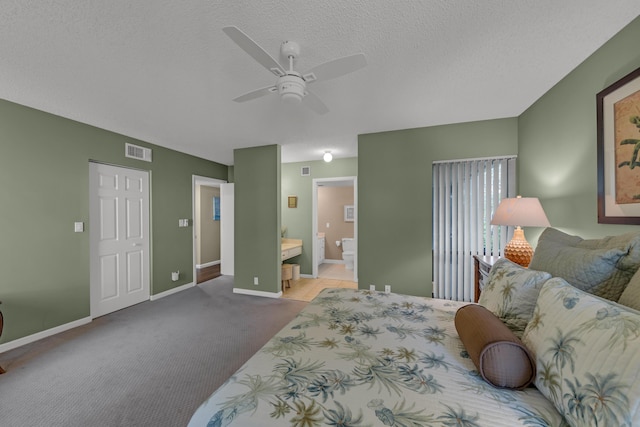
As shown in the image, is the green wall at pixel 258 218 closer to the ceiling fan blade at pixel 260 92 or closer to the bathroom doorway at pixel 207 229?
the bathroom doorway at pixel 207 229

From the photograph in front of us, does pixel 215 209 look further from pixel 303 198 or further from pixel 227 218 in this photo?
pixel 303 198

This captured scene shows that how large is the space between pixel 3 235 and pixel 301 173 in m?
4.20

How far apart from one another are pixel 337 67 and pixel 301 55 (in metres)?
0.46

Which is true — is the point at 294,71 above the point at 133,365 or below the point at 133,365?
above

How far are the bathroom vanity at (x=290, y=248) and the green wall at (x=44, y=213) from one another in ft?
9.17

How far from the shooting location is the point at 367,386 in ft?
3.17

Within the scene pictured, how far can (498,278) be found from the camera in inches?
56.8

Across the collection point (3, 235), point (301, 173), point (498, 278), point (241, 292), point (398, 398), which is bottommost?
point (241, 292)

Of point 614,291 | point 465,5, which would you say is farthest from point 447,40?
point 614,291

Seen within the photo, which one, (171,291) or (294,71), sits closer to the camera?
(294,71)

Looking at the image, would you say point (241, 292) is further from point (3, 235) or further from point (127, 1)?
point (127, 1)

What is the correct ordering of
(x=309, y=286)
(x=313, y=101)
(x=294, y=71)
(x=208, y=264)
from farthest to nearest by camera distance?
1. (x=208, y=264)
2. (x=309, y=286)
3. (x=313, y=101)
4. (x=294, y=71)

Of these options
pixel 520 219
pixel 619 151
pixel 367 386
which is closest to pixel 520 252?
pixel 520 219

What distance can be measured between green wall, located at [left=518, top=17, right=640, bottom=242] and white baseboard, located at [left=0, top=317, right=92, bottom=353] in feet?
17.4
